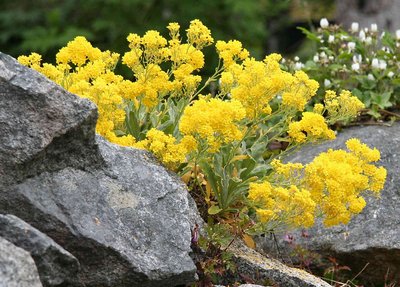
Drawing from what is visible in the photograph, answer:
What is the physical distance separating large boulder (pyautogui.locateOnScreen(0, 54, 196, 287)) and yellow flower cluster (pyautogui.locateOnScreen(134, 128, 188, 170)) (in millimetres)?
264

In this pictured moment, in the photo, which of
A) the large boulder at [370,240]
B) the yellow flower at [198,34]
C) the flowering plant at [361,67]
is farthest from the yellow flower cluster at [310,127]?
Answer: the flowering plant at [361,67]

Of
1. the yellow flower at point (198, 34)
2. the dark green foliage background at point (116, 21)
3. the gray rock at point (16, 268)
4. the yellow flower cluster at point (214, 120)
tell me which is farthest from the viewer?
the dark green foliage background at point (116, 21)

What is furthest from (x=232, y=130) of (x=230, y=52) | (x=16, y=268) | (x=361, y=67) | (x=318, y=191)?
(x=361, y=67)

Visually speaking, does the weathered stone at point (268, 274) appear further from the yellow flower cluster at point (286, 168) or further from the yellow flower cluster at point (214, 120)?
the yellow flower cluster at point (214, 120)

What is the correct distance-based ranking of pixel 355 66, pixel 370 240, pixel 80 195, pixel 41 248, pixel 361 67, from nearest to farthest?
pixel 41 248
pixel 80 195
pixel 370 240
pixel 355 66
pixel 361 67

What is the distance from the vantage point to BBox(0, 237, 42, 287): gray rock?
2824 millimetres

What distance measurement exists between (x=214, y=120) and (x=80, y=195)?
679 millimetres

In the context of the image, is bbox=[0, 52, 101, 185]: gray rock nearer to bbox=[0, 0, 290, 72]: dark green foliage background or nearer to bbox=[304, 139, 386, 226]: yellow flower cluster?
bbox=[304, 139, 386, 226]: yellow flower cluster

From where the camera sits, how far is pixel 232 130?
3.91 m

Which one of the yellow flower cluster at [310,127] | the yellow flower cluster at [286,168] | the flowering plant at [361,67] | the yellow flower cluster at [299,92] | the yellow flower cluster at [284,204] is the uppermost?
the yellow flower cluster at [299,92]

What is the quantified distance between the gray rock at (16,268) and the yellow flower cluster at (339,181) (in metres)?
1.55

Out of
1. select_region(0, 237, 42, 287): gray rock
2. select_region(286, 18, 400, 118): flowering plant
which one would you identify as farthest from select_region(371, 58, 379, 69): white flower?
select_region(0, 237, 42, 287): gray rock

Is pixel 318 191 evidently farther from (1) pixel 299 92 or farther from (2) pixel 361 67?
(2) pixel 361 67

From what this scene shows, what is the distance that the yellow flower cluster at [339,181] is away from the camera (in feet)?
13.0
